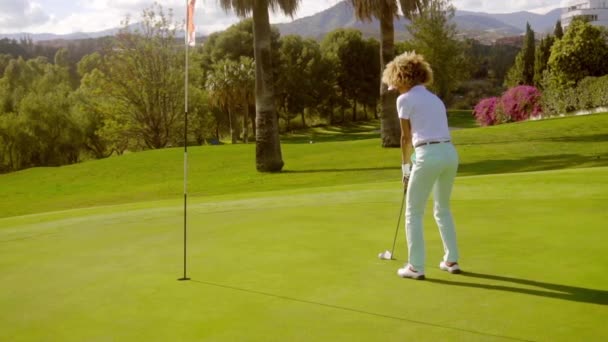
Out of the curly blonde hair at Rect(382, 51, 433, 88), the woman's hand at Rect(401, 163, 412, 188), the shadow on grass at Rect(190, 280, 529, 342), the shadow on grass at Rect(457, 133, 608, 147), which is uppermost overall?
the curly blonde hair at Rect(382, 51, 433, 88)

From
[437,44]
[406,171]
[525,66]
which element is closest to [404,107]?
[406,171]

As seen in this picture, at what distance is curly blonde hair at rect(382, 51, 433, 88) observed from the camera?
663cm

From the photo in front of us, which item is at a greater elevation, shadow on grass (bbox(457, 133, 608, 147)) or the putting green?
shadow on grass (bbox(457, 133, 608, 147))

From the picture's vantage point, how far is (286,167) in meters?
29.8

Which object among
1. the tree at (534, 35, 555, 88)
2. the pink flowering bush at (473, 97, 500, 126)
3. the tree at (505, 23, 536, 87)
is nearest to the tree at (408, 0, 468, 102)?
the tree at (534, 35, 555, 88)

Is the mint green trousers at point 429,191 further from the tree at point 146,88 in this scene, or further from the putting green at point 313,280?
the tree at point 146,88

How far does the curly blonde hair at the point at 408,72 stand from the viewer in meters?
6.63

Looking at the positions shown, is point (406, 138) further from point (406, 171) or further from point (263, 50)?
point (263, 50)

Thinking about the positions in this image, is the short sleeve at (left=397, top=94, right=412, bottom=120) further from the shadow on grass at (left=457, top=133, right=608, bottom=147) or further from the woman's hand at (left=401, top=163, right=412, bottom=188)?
the shadow on grass at (left=457, top=133, right=608, bottom=147)

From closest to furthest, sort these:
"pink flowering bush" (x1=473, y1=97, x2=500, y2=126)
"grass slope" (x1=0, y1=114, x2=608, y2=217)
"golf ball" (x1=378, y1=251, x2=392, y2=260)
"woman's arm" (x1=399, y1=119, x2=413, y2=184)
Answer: "woman's arm" (x1=399, y1=119, x2=413, y2=184) → "golf ball" (x1=378, y1=251, x2=392, y2=260) → "grass slope" (x1=0, y1=114, x2=608, y2=217) → "pink flowering bush" (x1=473, y1=97, x2=500, y2=126)

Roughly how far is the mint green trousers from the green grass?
12.6 inches

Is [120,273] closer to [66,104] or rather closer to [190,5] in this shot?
[190,5]

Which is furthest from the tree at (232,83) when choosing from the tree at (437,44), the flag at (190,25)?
the flag at (190,25)

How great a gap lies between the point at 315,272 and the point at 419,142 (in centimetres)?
172
